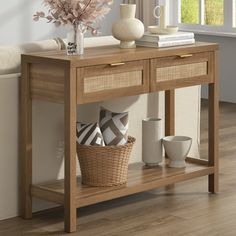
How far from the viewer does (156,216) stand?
3.95 metres

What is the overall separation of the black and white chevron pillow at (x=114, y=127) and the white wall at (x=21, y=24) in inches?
144

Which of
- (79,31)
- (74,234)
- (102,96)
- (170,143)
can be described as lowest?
(74,234)

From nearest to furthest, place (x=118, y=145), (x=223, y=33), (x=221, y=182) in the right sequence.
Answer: (x=118, y=145)
(x=221, y=182)
(x=223, y=33)

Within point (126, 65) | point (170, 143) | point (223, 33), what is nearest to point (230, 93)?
point (223, 33)

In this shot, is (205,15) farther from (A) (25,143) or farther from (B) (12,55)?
(A) (25,143)

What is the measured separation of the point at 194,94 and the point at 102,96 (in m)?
1.17

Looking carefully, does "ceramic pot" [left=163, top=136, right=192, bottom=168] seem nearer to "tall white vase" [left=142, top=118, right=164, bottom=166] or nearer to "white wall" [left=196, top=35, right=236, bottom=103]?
"tall white vase" [left=142, top=118, right=164, bottom=166]

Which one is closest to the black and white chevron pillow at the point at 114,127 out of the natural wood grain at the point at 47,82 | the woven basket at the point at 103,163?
the woven basket at the point at 103,163

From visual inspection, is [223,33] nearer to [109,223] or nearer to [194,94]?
[194,94]

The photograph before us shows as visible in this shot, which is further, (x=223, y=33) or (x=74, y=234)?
(x=223, y=33)

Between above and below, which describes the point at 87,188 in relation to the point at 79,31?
below

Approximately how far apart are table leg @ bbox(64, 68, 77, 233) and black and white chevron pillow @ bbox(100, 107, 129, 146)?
0.36 metres

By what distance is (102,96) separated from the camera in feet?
12.1

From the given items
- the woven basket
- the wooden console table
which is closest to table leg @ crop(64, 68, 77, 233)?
the wooden console table
